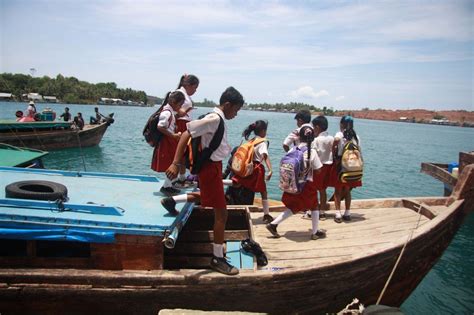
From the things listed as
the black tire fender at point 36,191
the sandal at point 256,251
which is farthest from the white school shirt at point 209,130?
the black tire fender at point 36,191

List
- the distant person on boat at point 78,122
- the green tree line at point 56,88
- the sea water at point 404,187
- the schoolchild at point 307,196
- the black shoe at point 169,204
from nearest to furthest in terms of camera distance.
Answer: the black shoe at point 169,204, the schoolchild at point 307,196, the sea water at point 404,187, the distant person on boat at point 78,122, the green tree line at point 56,88

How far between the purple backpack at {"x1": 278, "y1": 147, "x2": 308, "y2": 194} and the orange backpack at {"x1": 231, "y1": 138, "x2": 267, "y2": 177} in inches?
28.9

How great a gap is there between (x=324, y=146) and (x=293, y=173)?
1.46 m

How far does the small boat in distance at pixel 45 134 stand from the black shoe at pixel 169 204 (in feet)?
50.7

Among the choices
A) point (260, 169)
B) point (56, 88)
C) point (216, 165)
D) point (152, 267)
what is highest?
point (56, 88)

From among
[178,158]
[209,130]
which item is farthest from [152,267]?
[209,130]

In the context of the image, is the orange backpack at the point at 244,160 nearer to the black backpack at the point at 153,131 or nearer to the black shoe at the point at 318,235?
the black backpack at the point at 153,131

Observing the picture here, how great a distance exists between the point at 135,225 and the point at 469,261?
9.80m

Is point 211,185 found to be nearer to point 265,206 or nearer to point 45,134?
point 265,206

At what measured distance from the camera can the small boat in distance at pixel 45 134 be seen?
18.1 metres

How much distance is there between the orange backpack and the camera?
5.61 meters

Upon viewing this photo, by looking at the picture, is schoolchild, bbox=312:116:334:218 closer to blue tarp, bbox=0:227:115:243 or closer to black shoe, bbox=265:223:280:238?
black shoe, bbox=265:223:280:238

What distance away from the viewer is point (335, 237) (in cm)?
523

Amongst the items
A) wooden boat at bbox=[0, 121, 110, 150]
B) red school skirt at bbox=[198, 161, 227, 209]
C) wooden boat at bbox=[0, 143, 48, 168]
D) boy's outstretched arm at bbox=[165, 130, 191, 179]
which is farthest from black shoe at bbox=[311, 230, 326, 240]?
wooden boat at bbox=[0, 121, 110, 150]
